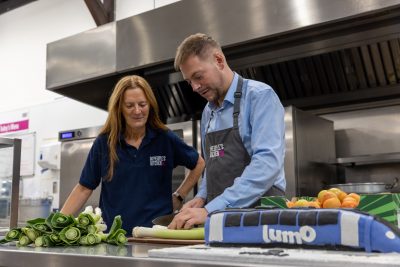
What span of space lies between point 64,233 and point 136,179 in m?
0.89

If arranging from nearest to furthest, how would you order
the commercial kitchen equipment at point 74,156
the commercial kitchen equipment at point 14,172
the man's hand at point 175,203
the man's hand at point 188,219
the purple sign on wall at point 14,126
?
1. the man's hand at point 188,219
2. the man's hand at point 175,203
3. the commercial kitchen equipment at point 14,172
4. the commercial kitchen equipment at point 74,156
5. the purple sign on wall at point 14,126

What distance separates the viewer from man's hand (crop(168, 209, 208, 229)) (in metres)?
1.11

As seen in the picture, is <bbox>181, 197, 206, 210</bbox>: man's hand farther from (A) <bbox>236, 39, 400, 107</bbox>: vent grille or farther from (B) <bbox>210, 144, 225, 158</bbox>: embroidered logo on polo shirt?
(A) <bbox>236, 39, 400, 107</bbox>: vent grille

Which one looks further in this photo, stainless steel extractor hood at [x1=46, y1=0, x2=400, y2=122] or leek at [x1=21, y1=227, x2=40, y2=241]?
stainless steel extractor hood at [x1=46, y1=0, x2=400, y2=122]

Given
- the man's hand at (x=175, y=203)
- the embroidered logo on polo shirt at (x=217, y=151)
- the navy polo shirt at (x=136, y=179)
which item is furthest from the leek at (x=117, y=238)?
Result: the man's hand at (x=175, y=203)

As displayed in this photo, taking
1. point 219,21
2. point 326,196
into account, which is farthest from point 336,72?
point 326,196

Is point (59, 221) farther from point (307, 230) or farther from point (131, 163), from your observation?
point (131, 163)

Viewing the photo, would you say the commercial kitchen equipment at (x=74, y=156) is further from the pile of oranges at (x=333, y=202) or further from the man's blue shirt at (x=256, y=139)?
the pile of oranges at (x=333, y=202)

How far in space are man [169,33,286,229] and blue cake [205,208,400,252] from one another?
593mm

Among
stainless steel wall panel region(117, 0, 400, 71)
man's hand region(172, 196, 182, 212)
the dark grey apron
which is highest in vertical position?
stainless steel wall panel region(117, 0, 400, 71)

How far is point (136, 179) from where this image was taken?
6.13ft

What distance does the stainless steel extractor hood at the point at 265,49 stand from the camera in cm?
217

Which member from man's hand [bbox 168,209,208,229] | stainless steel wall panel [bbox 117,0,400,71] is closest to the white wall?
stainless steel wall panel [bbox 117,0,400,71]

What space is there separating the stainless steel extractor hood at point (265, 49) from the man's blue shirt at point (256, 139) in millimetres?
732
